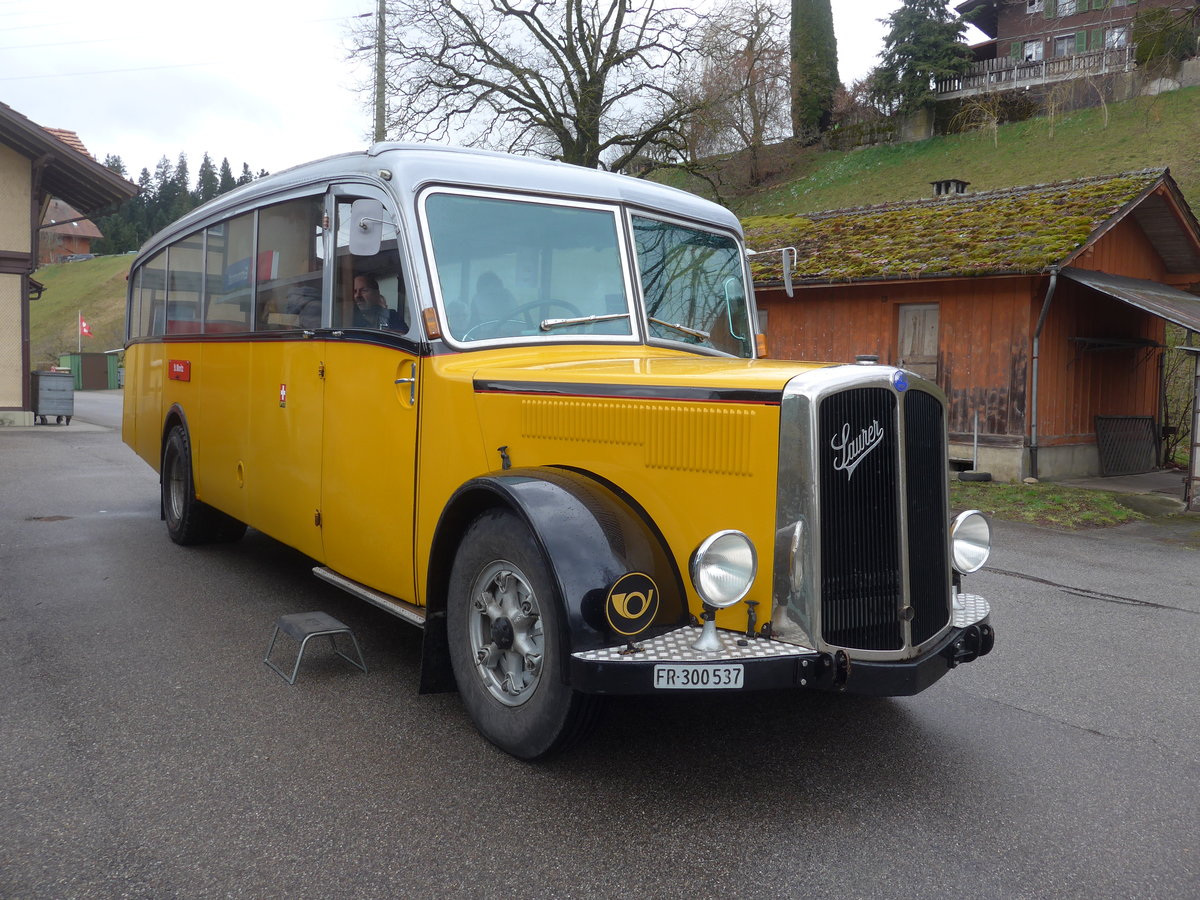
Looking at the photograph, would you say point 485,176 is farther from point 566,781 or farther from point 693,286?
point 566,781

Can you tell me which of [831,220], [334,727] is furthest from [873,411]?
[831,220]

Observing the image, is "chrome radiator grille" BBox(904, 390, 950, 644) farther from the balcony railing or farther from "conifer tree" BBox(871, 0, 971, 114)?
"conifer tree" BBox(871, 0, 971, 114)

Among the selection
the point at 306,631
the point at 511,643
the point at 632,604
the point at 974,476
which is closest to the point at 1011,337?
the point at 974,476

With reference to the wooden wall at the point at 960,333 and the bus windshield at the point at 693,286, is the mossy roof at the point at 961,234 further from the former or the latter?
the bus windshield at the point at 693,286

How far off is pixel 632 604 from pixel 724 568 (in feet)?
1.12

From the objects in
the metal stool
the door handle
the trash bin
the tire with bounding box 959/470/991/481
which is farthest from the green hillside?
the metal stool

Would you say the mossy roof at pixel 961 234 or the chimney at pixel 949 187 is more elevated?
the chimney at pixel 949 187

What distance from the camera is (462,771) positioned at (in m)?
3.61

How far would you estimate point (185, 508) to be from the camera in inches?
298

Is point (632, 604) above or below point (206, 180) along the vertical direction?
below

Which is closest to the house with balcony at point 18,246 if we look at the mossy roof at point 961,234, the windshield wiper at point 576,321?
the mossy roof at point 961,234

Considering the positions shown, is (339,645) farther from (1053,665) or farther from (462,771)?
(1053,665)

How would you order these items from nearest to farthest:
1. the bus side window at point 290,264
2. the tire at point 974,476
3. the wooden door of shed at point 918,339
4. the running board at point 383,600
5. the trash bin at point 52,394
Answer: the running board at point 383,600 < the bus side window at point 290,264 < the tire at point 974,476 < the wooden door of shed at point 918,339 < the trash bin at point 52,394

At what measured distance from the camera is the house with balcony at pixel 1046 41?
11125mm
